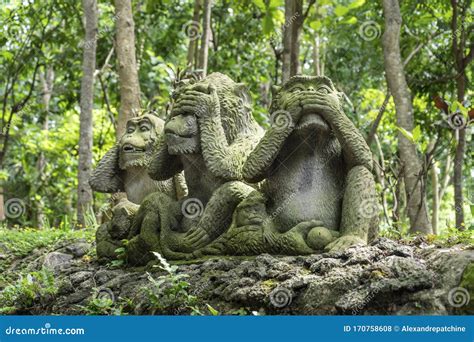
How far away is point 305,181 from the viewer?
20.9ft

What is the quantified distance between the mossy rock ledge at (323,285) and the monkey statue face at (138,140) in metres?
1.75

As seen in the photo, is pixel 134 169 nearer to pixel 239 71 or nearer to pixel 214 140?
pixel 214 140

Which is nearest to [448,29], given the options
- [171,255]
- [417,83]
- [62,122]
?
[417,83]

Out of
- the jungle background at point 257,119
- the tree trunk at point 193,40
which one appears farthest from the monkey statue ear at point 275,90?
the tree trunk at point 193,40

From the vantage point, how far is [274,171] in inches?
256

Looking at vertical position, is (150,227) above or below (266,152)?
below

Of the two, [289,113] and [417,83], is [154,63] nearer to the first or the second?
[417,83]

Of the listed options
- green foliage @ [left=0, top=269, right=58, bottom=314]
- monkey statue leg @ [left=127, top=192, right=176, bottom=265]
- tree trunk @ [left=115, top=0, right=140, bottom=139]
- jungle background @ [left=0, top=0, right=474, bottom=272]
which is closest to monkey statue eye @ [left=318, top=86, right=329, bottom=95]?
jungle background @ [left=0, top=0, right=474, bottom=272]

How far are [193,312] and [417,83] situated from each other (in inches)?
350
